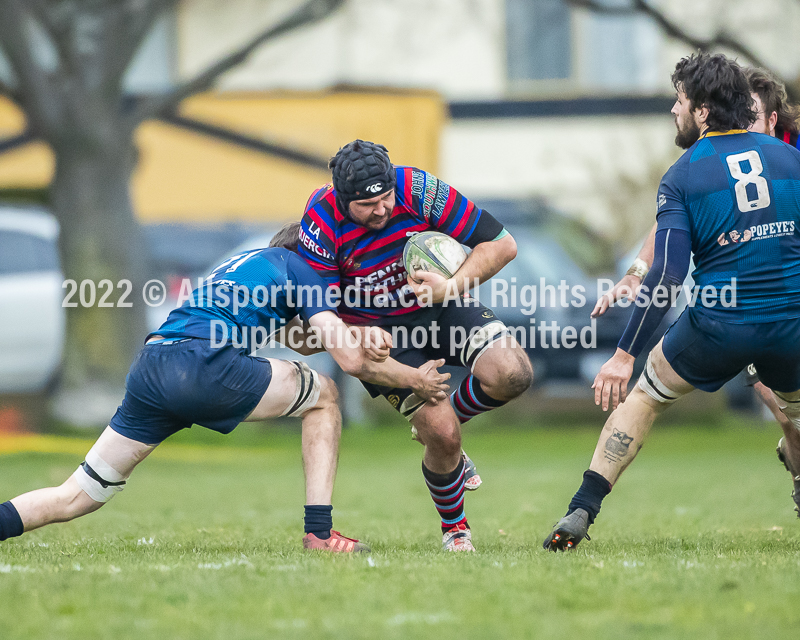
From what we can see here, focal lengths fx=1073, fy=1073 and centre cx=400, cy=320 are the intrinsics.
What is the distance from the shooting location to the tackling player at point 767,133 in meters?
5.22

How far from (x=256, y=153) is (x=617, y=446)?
1251cm

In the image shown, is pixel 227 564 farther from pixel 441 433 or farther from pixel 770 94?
pixel 770 94

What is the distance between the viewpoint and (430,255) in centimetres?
532

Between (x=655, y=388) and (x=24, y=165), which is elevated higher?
(x=24, y=165)

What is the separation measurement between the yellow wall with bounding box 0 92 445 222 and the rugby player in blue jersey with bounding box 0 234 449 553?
11.6 metres

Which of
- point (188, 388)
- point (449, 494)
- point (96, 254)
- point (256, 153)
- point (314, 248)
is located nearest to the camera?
point (188, 388)

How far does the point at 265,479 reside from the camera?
10312 millimetres

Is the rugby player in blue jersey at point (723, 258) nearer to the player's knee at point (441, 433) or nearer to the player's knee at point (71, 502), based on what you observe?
the player's knee at point (441, 433)

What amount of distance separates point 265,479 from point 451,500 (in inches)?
201

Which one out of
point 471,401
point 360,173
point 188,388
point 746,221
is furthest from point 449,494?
point 746,221

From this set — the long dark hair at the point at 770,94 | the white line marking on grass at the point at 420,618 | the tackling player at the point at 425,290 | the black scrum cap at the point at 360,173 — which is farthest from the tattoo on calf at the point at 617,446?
the white line marking on grass at the point at 420,618

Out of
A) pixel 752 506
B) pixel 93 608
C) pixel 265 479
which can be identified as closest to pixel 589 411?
pixel 265 479

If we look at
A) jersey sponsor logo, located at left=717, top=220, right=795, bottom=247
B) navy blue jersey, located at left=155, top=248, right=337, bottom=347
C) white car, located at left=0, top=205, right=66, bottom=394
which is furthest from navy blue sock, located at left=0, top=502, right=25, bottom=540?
white car, located at left=0, top=205, right=66, bottom=394

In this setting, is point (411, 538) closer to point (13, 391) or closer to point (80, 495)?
point (80, 495)
